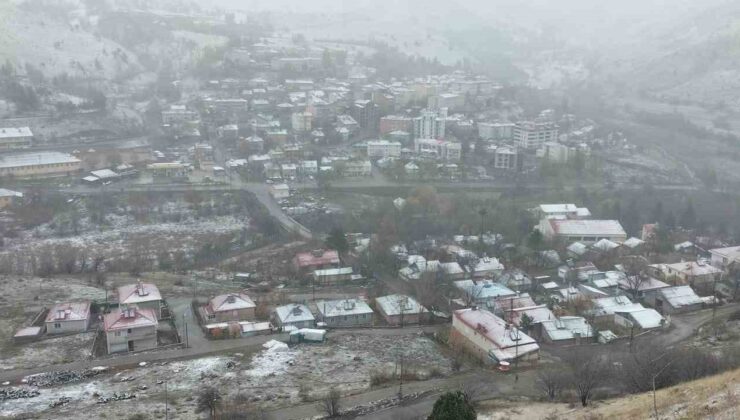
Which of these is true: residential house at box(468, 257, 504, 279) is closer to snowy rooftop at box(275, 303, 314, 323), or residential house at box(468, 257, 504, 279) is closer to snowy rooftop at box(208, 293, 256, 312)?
snowy rooftop at box(275, 303, 314, 323)

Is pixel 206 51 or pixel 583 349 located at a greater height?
pixel 206 51

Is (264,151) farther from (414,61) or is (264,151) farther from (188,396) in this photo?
(414,61)

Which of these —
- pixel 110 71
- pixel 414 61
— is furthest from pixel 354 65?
pixel 110 71

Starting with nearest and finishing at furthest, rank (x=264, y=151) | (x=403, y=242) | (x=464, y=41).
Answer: (x=403, y=242) < (x=264, y=151) < (x=464, y=41)

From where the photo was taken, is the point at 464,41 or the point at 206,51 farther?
the point at 464,41

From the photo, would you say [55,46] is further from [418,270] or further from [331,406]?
[331,406]

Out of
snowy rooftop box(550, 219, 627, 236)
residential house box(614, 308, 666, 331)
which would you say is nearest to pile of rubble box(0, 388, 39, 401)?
residential house box(614, 308, 666, 331)

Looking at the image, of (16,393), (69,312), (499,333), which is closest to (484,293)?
(499,333)
